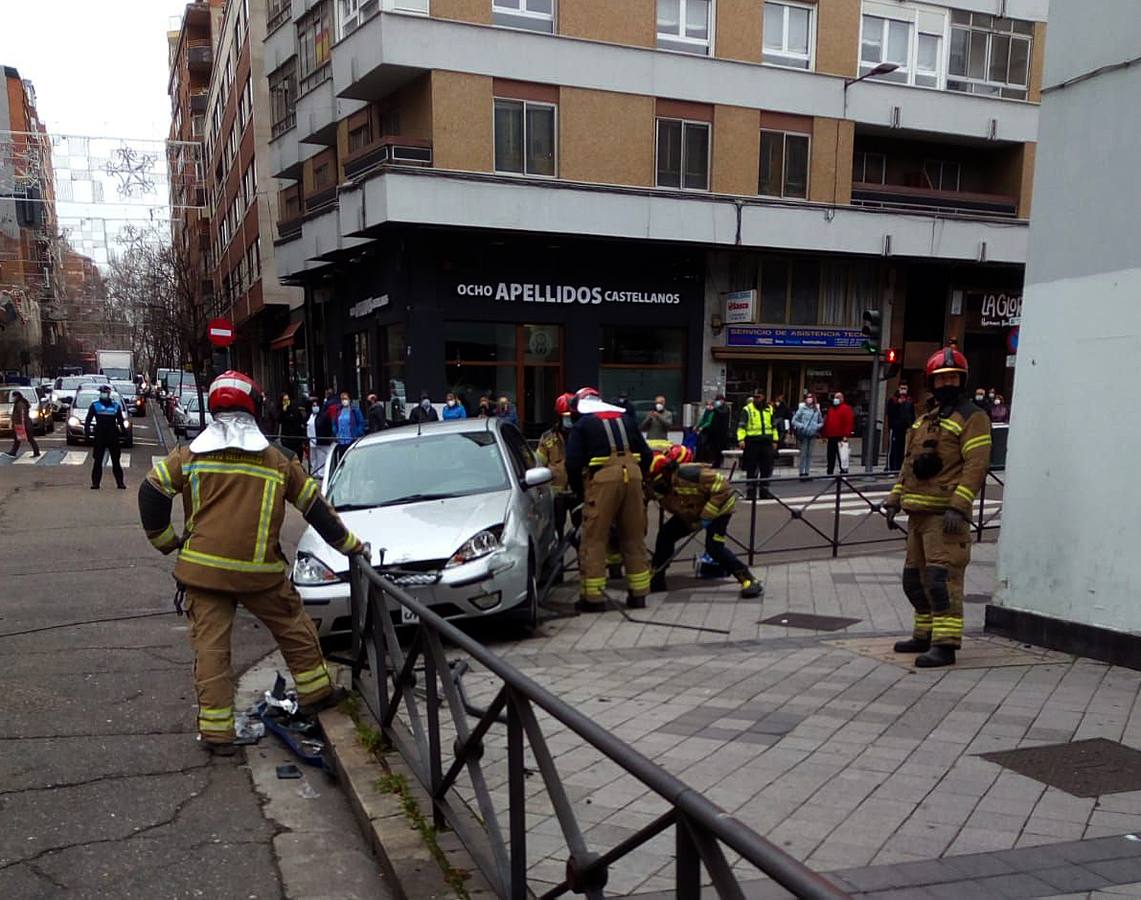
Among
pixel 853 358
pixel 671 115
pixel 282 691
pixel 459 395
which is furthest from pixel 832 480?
pixel 853 358

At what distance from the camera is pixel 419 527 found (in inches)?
246

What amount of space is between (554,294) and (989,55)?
1515cm

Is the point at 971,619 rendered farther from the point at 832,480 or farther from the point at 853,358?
the point at 853,358

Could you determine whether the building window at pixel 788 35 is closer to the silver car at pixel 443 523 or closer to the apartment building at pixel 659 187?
the apartment building at pixel 659 187

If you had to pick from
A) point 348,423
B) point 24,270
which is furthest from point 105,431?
point 24,270

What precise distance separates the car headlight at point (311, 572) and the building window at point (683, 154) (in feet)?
57.6

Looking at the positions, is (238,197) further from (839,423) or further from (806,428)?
(839,423)

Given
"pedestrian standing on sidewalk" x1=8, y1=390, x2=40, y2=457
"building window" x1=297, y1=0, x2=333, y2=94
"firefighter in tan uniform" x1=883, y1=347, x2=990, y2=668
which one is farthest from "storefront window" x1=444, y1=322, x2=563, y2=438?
"firefighter in tan uniform" x1=883, y1=347, x2=990, y2=668

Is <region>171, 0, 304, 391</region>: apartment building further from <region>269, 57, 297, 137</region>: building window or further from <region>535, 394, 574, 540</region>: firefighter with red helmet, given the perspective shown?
<region>535, 394, 574, 540</region>: firefighter with red helmet

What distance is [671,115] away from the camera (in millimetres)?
21234

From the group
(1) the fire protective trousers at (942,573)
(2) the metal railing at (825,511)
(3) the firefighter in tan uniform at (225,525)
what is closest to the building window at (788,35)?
(2) the metal railing at (825,511)

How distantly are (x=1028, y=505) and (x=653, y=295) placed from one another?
17.3m

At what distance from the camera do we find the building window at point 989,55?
24.2m

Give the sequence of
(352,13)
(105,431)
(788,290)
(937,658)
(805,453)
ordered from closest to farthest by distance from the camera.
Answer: (937,658)
(105,431)
(805,453)
(352,13)
(788,290)
